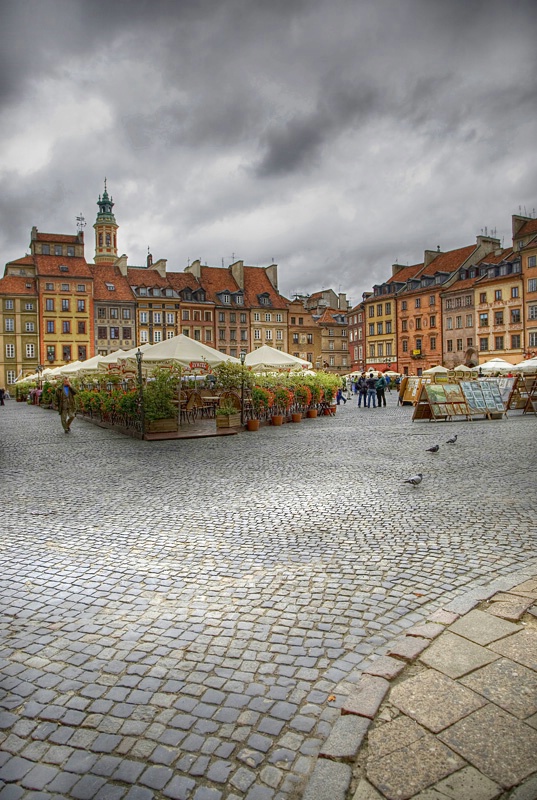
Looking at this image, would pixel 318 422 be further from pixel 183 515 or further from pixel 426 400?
pixel 183 515

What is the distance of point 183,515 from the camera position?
6969 millimetres

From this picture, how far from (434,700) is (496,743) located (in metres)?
0.36

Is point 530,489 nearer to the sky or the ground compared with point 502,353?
nearer to the ground

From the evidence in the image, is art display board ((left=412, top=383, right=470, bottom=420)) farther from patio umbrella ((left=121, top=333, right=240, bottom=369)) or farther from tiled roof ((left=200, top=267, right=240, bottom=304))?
tiled roof ((left=200, top=267, right=240, bottom=304))

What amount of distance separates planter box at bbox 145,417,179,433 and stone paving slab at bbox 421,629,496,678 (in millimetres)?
14238

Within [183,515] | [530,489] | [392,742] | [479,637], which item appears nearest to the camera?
[392,742]

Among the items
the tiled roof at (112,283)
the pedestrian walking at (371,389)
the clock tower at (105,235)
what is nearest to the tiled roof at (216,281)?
the tiled roof at (112,283)

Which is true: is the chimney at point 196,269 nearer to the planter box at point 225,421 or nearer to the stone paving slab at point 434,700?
the planter box at point 225,421

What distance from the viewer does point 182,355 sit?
63.0 ft

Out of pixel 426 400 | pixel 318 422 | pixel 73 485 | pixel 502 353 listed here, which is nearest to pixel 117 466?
pixel 73 485

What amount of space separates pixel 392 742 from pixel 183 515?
15.3 feet

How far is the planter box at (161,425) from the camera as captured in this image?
17.1 metres

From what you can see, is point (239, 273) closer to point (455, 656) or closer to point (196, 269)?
point (196, 269)

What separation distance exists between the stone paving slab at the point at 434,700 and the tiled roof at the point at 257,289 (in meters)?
80.5
